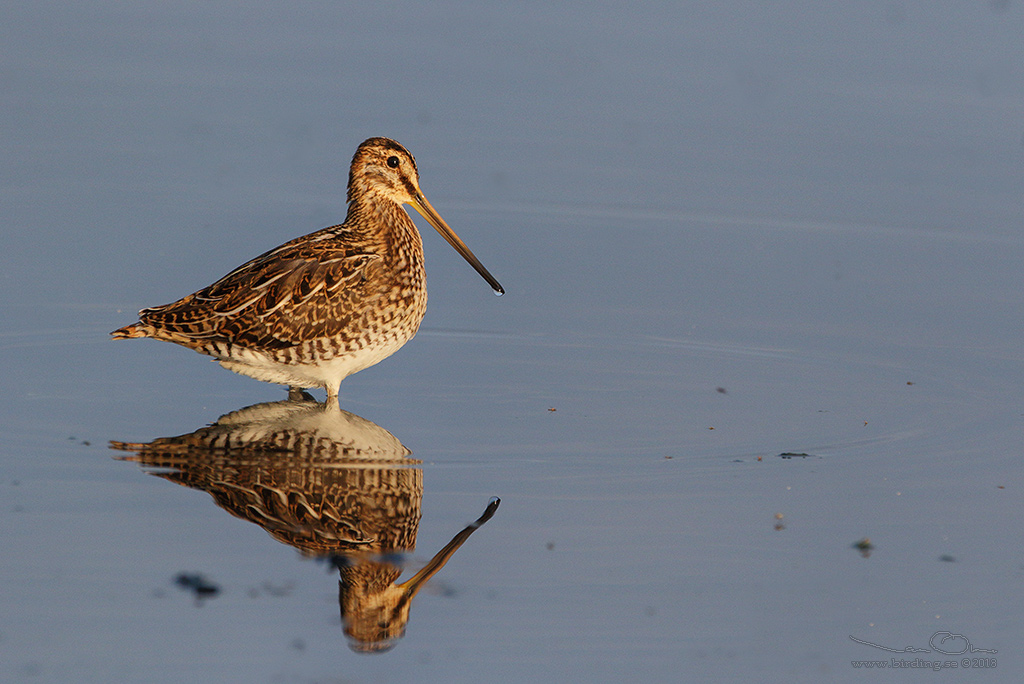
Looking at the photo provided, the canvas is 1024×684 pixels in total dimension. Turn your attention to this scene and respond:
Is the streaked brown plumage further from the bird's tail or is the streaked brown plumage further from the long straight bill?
the long straight bill

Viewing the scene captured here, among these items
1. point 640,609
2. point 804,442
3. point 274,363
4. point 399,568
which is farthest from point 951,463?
point 274,363

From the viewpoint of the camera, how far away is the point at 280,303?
820 centimetres

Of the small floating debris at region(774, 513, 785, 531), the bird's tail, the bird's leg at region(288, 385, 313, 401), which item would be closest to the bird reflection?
the bird's leg at region(288, 385, 313, 401)

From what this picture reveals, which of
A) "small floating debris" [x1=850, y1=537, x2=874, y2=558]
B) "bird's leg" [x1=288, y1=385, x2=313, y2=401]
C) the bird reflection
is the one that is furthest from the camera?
"bird's leg" [x1=288, y1=385, x2=313, y2=401]

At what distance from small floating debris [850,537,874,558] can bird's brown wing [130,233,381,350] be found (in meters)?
3.21

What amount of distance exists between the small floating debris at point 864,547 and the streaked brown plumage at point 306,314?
122 inches

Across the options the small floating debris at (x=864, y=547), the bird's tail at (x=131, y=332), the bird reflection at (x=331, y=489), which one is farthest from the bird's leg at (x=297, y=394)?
the small floating debris at (x=864, y=547)

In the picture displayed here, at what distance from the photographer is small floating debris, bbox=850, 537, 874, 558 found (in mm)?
6375

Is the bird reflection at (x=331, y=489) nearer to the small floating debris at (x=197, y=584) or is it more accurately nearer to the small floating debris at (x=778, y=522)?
the small floating debris at (x=197, y=584)

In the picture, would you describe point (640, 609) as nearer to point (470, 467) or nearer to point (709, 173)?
point (470, 467)

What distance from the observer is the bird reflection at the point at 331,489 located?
5.83 m

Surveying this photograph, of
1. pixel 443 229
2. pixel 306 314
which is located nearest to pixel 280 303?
pixel 306 314

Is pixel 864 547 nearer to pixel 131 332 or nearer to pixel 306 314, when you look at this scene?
pixel 306 314

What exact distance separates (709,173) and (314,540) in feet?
22.9
